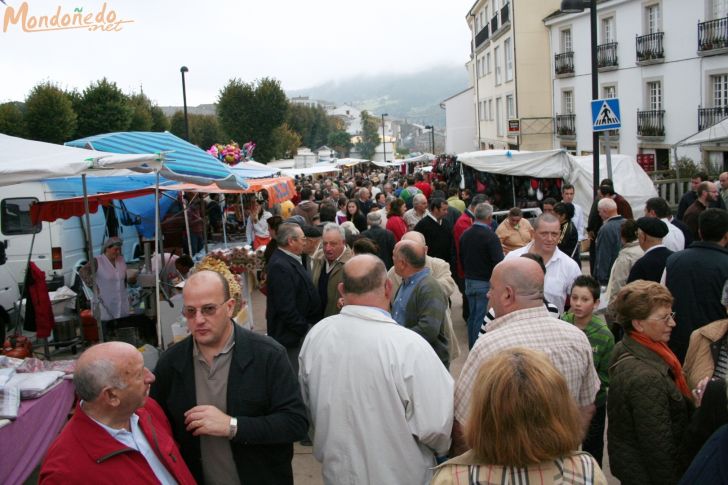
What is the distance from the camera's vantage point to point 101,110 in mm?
40844

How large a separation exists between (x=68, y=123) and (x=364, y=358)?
39350 millimetres

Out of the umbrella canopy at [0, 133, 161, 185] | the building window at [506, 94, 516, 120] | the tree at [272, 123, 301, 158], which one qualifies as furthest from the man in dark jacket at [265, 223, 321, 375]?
the tree at [272, 123, 301, 158]

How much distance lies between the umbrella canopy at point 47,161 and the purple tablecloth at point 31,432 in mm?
1599

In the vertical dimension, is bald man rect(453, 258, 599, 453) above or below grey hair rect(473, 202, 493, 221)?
below

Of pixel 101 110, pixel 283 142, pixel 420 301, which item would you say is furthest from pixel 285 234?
pixel 283 142

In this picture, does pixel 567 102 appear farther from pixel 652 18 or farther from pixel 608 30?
pixel 652 18

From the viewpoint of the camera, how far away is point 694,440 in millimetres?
2822

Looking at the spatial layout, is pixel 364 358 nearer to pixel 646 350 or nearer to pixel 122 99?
pixel 646 350

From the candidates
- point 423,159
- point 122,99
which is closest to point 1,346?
point 122,99

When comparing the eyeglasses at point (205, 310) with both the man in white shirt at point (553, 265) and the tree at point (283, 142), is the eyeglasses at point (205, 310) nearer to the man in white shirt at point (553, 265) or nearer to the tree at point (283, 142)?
the man in white shirt at point (553, 265)

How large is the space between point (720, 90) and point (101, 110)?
34.3 metres

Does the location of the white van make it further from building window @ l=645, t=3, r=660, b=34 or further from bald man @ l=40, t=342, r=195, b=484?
building window @ l=645, t=3, r=660, b=34

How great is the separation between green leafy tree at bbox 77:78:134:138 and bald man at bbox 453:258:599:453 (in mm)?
41267

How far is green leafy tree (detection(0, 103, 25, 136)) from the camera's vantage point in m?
36.1
